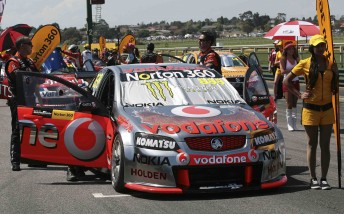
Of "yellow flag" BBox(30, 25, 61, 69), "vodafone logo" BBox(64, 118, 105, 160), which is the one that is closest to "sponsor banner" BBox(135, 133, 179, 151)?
"vodafone logo" BBox(64, 118, 105, 160)

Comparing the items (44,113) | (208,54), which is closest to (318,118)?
(44,113)

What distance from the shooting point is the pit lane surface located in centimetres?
757

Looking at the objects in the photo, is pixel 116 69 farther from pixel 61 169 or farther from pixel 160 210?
pixel 160 210

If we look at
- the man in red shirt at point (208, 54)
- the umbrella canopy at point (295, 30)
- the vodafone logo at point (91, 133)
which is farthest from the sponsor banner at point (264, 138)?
the umbrella canopy at point (295, 30)

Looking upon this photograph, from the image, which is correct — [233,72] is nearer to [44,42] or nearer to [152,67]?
[44,42]

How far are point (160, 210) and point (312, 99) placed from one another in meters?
2.19

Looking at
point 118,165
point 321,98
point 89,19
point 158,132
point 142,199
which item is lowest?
point 142,199

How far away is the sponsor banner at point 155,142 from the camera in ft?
Result: 26.0

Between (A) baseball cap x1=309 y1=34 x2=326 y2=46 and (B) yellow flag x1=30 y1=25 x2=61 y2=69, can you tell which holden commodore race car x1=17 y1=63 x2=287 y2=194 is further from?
(B) yellow flag x1=30 y1=25 x2=61 y2=69

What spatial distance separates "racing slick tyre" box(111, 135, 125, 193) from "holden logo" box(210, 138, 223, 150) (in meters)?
0.98

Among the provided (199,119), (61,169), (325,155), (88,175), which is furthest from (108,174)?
(325,155)

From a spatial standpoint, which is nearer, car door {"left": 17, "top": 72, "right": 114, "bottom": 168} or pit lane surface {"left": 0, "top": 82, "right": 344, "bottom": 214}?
pit lane surface {"left": 0, "top": 82, "right": 344, "bottom": 214}

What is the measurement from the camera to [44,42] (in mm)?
17078

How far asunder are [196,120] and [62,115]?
1.77m
